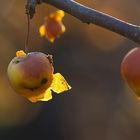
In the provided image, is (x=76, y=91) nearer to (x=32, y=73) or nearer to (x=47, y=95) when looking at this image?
(x=47, y=95)

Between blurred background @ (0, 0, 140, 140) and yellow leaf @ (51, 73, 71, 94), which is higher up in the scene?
yellow leaf @ (51, 73, 71, 94)

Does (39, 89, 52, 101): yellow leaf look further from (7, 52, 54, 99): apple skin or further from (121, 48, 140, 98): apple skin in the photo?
(121, 48, 140, 98): apple skin

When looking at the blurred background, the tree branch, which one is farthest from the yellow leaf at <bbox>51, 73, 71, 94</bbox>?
the blurred background

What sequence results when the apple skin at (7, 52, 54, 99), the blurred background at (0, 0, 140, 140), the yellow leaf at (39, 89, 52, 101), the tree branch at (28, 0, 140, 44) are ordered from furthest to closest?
1. the blurred background at (0, 0, 140, 140)
2. the yellow leaf at (39, 89, 52, 101)
3. the apple skin at (7, 52, 54, 99)
4. the tree branch at (28, 0, 140, 44)

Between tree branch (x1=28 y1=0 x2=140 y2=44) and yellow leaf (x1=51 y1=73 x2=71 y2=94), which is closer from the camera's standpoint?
tree branch (x1=28 y1=0 x2=140 y2=44)

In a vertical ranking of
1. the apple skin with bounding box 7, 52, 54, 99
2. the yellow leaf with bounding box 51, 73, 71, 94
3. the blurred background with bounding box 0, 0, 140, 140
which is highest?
the apple skin with bounding box 7, 52, 54, 99

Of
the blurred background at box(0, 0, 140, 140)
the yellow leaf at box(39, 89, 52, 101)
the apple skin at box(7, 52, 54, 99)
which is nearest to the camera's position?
the apple skin at box(7, 52, 54, 99)

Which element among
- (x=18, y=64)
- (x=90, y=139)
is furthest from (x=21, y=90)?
(x=90, y=139)

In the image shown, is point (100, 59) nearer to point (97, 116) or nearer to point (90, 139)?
point (97, 116)
